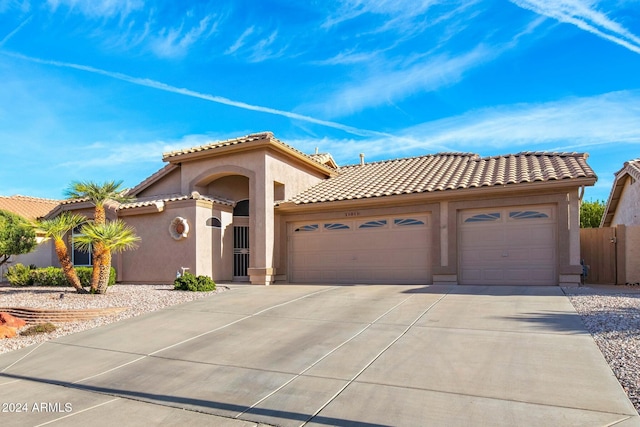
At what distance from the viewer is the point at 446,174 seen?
16.7m

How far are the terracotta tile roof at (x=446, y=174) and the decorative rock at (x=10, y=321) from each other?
9111 mm

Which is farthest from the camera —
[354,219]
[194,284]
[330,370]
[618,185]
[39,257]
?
[39,257]

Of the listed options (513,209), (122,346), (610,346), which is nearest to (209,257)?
(122,346)

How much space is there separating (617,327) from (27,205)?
32.7 meters

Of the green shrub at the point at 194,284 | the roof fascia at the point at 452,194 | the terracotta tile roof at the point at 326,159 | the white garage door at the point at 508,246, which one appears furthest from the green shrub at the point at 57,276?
the white garage door at the point at 508,246

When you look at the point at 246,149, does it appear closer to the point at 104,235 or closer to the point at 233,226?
the point at 233,226

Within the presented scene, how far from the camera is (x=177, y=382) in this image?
21.0 ft

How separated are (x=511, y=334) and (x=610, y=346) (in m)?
1.43

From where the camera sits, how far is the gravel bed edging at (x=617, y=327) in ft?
18.8

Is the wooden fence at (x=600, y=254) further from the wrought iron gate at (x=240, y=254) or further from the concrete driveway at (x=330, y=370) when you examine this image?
the wrought iron gate at (x=240, y=254)

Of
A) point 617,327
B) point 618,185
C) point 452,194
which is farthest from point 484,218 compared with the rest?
point 618,185

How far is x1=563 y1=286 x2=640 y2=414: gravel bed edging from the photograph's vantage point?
574cm

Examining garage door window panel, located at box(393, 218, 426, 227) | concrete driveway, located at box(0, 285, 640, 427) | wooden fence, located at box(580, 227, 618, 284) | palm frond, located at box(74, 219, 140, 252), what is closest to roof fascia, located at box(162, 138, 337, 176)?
garage door window panel, located at box(393, 218, 426, 227)

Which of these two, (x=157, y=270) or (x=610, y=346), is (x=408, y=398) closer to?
(x=610, y=346)
